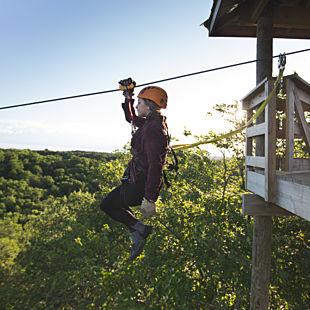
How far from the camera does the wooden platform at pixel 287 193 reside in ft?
6.49

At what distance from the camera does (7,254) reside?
53.9 feet

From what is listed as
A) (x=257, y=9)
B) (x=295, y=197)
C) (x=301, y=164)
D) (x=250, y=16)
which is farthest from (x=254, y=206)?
(x=250, y=16)

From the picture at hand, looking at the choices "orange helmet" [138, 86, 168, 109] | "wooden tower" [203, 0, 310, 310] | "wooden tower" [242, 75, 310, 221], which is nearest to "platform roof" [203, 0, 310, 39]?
"wooden tower" [203, 0, 310, 310]

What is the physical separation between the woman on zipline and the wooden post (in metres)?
2.59

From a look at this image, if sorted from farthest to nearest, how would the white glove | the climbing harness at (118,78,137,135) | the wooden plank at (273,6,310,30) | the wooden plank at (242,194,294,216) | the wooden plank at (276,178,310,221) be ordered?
the wooden plank at (273,6,310,30), the wooden plank at (242,194,294,216), the climbing harness at (118,78,137,135), the white glove, the wooden plank at (276,178,310,221)

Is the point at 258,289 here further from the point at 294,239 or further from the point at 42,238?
the point at 42,238

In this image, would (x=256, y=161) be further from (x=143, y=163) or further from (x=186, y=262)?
(x=186, y=262)

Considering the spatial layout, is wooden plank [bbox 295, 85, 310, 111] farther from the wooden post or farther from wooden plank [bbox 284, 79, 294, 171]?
the wooden post

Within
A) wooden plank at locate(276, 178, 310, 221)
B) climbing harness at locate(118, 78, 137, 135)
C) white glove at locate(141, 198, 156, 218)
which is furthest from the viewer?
climbing harness at locate(118, 78, 137, 135)

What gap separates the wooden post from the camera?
420 cm

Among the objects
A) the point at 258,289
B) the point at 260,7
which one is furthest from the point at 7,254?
the point at 260,7

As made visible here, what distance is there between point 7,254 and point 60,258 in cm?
912

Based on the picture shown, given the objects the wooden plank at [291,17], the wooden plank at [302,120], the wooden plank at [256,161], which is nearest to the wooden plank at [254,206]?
the wooden plank at [256,161]

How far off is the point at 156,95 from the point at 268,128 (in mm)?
1314
